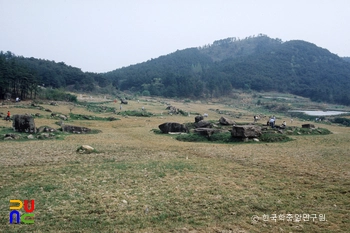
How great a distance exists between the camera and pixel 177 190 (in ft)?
35.0

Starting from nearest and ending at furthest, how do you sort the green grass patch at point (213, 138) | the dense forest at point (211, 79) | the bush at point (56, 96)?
the green grass patch at point (213, 138), the bush at point (56, 96), the dense forest at point (211, 79)

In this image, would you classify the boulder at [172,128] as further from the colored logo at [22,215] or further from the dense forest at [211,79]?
the dense forest at [211,79]

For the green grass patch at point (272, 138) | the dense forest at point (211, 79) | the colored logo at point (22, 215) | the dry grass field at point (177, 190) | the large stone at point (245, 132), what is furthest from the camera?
the dense forest at point (211, 79)

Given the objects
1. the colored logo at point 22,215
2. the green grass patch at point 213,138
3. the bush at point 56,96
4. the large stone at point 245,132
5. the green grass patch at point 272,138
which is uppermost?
the bush at point 56,96

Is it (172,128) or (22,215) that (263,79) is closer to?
(172,128)

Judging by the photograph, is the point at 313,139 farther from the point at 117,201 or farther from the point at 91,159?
the point at 117,201

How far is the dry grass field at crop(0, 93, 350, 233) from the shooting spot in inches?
310

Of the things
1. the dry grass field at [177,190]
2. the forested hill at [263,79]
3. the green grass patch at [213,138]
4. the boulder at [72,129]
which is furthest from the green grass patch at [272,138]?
the forested hill at [263,79]

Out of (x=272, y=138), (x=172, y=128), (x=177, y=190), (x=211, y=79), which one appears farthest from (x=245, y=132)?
(x=211, y=79)

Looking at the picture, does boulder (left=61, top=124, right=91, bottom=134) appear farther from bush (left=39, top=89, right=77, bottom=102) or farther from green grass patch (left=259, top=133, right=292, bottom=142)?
bush (left=39, top=89, right=77, bottom=102)

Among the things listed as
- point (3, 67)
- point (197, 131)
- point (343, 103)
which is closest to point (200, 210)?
point (197, 131)

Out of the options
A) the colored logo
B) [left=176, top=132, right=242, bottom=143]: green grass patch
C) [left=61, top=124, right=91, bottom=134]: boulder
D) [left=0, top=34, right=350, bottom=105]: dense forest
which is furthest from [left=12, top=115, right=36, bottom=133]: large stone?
[left=0, top=34, right=350, bottom=105]: dense forest

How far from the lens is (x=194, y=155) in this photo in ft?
60.2

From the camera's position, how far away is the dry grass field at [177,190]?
25.9 ft
